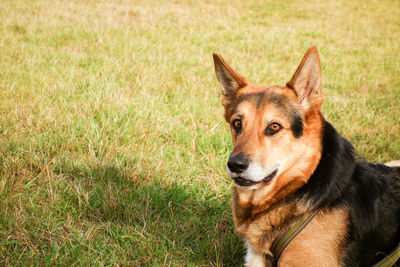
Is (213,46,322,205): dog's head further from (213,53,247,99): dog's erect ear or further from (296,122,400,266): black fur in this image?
(213,53,247,99): dog's erect ear

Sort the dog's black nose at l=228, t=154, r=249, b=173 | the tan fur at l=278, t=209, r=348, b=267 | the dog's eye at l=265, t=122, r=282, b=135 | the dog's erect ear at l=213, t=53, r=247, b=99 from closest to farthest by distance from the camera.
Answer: the tan fur at l=278, t=209, r=348, b=267
the dog's black nose at l=228, t=154, r=249, b=173
the dog's eye at l=265, t=122, r=282, b=135
the dog's erect ear at l=213, t=53, r=247, b=99

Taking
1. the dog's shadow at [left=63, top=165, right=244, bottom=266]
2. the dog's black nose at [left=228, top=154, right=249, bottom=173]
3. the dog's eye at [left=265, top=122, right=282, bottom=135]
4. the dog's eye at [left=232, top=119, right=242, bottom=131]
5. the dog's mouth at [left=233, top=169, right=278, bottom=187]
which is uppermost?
the dog's eye at [left=265, top=122, right=282, bottom=135]

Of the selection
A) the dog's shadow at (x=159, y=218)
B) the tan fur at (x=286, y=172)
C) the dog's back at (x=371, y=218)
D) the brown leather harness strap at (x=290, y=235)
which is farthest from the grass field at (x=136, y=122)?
the dog's back at (x=371, y=218)

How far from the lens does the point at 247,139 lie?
2910 mm

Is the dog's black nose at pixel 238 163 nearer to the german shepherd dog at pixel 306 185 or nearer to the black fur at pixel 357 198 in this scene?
the german shepherd dog at pixel 306 185

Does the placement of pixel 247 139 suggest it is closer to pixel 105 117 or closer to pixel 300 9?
pixel 105 117

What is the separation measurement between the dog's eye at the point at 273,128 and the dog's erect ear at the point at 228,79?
0.60 meters

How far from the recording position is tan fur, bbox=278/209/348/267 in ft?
8.23

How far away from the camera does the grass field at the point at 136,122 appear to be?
3.16 metres

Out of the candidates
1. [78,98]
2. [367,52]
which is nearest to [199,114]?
[78,98]

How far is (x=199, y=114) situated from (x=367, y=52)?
5.81 m

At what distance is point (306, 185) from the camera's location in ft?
9.12

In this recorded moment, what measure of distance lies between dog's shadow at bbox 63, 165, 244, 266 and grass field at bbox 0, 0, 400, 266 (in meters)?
0.01

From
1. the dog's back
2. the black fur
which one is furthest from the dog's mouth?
the dog's back
